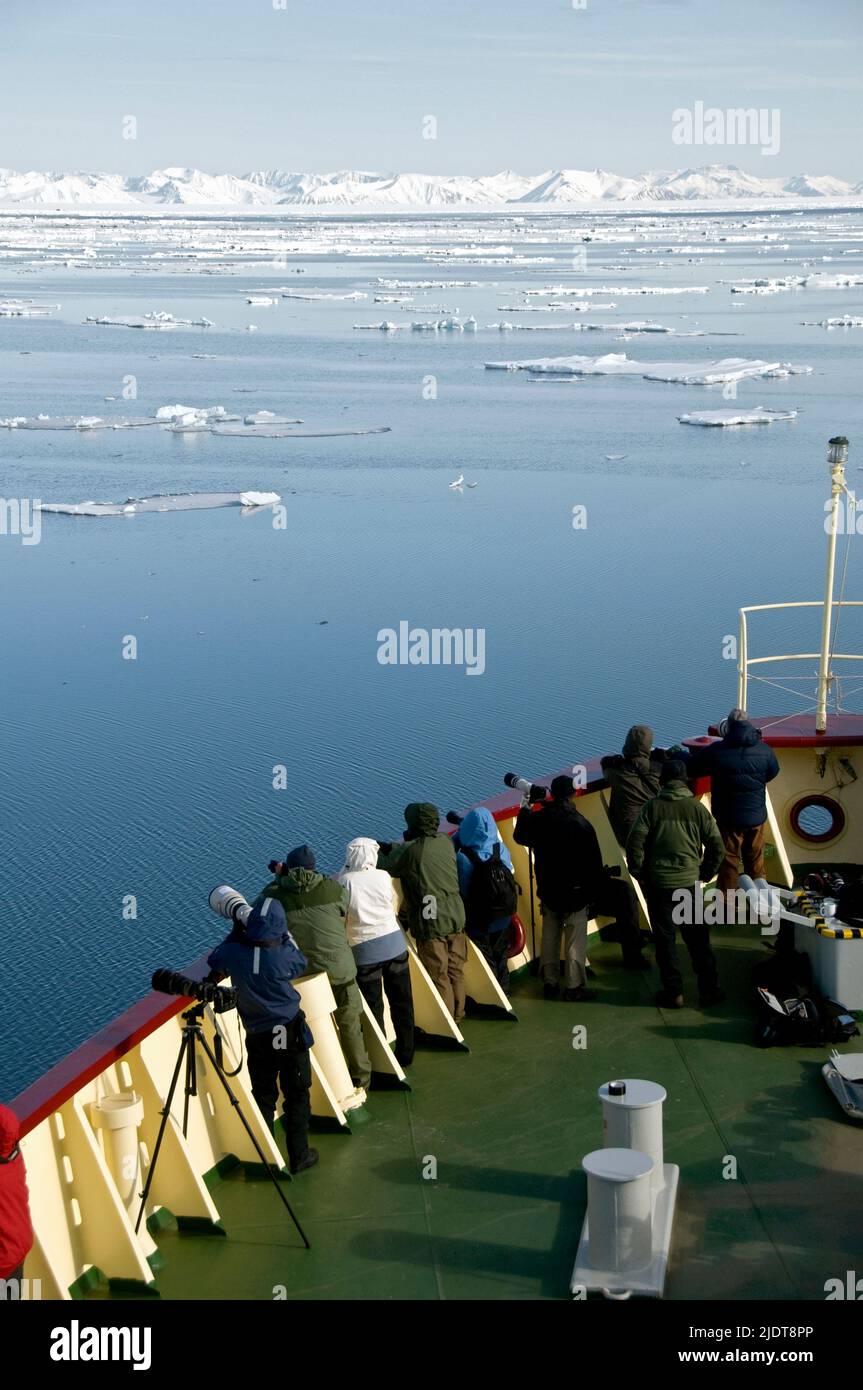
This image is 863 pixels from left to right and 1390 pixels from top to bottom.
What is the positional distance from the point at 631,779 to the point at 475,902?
128 cm

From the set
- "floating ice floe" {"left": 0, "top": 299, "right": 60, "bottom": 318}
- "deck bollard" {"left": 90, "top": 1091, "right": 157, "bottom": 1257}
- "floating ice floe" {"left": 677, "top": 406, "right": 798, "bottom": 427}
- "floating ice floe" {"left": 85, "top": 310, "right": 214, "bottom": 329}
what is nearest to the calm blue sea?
"floating ice floe" {"left": 677, "top": 406, "right": 798, "bottom": 427}

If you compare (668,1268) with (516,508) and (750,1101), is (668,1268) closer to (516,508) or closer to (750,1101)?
(750,1101)

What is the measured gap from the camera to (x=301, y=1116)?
6281 millimetres

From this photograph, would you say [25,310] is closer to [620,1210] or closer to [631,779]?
[631,779]

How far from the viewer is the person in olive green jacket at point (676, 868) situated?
25.0 feet

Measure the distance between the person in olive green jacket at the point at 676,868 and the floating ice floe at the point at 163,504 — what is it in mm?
24590

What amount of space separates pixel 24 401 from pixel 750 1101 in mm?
41995

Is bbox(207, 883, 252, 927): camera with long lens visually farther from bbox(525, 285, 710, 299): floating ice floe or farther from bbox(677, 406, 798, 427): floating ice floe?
bbox(525, 285, 710, 299): floating ice floe

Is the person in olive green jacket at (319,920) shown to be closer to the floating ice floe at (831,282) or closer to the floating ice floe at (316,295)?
the floating ice floe at (316,295)

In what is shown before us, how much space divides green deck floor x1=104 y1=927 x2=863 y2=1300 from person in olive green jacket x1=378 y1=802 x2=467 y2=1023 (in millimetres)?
451

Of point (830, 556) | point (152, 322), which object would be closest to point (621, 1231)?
point (830, 556)

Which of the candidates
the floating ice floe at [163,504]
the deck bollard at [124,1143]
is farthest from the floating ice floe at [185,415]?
the deck bollard at [124,1143]

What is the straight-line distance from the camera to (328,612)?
25.1 meters
